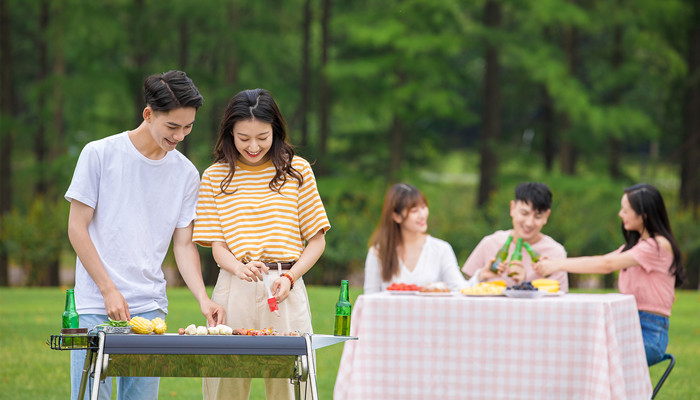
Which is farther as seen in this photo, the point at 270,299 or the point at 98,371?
the point at 270,299

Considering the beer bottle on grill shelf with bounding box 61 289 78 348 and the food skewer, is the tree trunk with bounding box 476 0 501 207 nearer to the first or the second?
the food skewer

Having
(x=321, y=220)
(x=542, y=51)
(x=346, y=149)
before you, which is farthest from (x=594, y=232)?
(x=321, y=220)

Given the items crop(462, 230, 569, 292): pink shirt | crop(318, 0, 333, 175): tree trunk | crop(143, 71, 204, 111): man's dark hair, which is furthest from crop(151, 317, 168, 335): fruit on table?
crop(318, 0, 333, 175): tree trunk

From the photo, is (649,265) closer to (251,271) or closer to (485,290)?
(485,290)

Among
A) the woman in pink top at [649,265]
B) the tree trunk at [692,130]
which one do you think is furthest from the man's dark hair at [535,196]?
the tree trunk at [692,130]

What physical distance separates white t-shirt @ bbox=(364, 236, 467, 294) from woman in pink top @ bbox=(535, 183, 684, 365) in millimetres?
706

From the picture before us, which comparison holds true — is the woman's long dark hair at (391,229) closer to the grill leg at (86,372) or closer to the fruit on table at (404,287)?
the fruit on table at (404,287)

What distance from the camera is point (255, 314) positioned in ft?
12.9

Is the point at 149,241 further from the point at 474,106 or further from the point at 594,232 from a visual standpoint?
the point at 474,106

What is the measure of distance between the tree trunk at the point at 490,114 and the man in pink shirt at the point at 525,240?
15418mm

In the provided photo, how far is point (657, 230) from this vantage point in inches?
237

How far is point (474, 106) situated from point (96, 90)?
487 inches

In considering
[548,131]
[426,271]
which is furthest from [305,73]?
[426,271]

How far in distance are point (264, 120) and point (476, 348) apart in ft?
7.14
